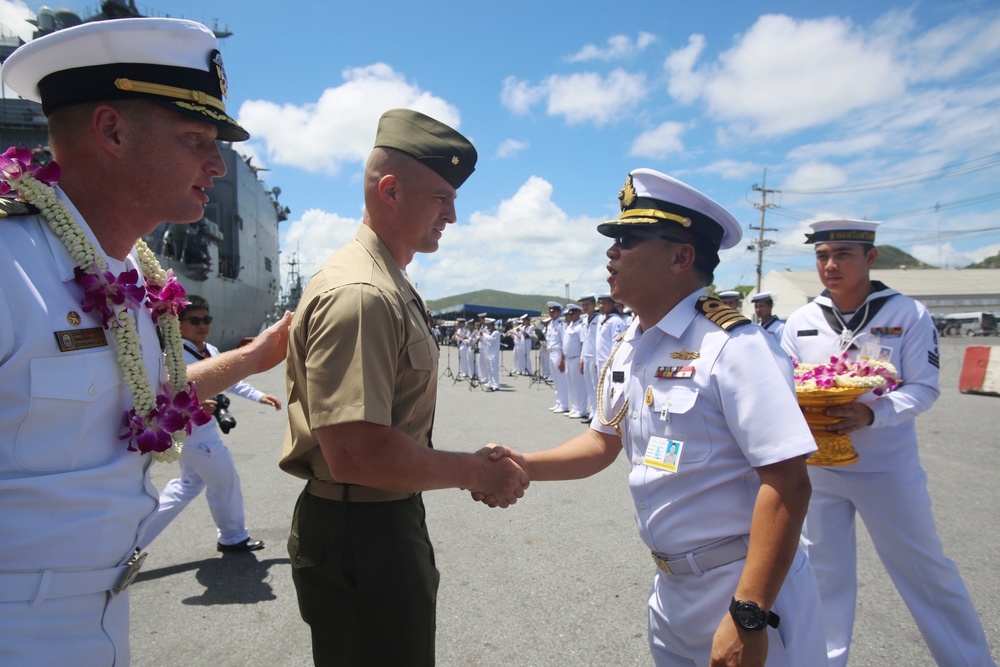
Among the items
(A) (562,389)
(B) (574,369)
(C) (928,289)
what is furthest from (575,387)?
(C) (928,289)

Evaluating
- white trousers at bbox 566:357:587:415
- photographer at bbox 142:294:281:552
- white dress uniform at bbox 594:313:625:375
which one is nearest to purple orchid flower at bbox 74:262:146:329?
photographer at bbox 142:294:281:552

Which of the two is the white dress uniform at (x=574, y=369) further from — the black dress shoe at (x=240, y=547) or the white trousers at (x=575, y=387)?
the black dress shoe at (x=240, y=547)

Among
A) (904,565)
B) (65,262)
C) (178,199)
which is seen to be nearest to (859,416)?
(904,565)

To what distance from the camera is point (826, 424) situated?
285 cm

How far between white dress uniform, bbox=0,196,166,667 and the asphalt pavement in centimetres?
90

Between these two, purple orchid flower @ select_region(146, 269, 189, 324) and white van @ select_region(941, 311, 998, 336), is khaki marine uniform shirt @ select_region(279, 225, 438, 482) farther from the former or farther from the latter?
white van @ select_region(941, 311, 998, 336)

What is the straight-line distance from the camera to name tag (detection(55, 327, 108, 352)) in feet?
4.29

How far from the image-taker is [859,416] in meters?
2.86

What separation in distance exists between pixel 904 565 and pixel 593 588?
1.78 m

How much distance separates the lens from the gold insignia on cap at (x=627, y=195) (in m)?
2.19

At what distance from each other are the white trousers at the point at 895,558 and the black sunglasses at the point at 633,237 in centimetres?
189

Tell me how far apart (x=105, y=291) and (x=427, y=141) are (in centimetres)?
116

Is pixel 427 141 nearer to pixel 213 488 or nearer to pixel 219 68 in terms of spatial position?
pixel 219 68

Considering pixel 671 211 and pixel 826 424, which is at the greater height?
pixel 671 211
